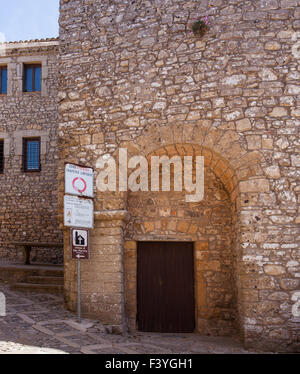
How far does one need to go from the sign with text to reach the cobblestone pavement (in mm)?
966

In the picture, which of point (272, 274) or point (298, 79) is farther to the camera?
point (298, 79)

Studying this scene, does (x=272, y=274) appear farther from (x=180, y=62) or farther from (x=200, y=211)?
(x=180, y=62)

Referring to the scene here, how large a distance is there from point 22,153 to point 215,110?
8.21m

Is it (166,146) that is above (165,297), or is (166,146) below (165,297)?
above

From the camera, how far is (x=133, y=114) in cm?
567

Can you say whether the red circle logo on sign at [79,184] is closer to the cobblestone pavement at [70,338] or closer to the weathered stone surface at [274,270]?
the cobblestone pavement at [70,338]

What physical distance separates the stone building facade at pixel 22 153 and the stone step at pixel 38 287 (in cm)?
397

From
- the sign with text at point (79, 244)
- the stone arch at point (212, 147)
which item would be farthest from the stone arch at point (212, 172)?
the sign with text at point (79, 244)

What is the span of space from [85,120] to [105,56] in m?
1.13

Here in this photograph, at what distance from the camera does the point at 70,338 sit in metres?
4.49

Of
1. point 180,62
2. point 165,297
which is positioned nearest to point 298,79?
point 180,62

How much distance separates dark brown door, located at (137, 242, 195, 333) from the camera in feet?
19.0

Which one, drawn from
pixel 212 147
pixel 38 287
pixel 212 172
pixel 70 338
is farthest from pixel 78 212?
pixel 38 287
